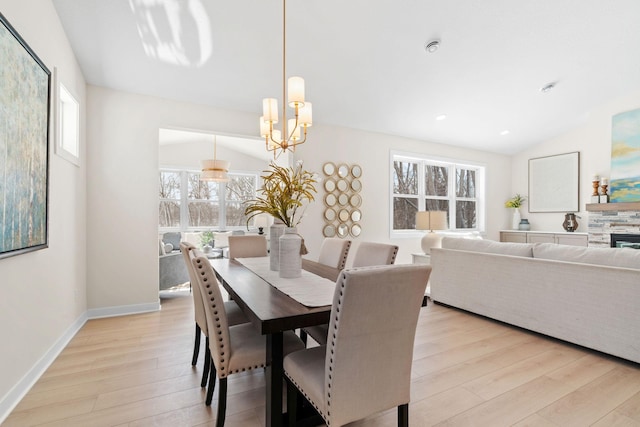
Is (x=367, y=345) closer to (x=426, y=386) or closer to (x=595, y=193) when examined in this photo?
(x=426, y=386)

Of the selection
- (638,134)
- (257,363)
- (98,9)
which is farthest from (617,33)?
(98,9)

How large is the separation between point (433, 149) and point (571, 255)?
143 inches

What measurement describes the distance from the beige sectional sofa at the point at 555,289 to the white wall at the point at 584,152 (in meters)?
3.89

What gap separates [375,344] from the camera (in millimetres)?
1261

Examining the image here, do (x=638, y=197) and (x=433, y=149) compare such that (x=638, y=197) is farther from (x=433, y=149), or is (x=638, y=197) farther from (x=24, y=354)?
(x=24, y=354)

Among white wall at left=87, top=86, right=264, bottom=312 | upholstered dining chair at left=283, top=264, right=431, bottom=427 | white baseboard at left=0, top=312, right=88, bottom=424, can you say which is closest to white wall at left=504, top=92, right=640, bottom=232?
upholstered dining chair at left=283, top=264, right=431, bottom=427

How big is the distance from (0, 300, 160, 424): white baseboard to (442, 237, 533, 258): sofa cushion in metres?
3.60

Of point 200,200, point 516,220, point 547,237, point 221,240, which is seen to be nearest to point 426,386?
point 221,240

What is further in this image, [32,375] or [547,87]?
[547,87]

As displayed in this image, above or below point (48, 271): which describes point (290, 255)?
above

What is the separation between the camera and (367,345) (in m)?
1.24

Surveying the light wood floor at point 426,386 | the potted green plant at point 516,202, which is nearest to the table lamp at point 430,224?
the light wood floor at point 426,386

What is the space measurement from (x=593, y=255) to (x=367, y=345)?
2.49 m

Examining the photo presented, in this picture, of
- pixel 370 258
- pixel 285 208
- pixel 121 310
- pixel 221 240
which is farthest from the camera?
pixel 221 240
